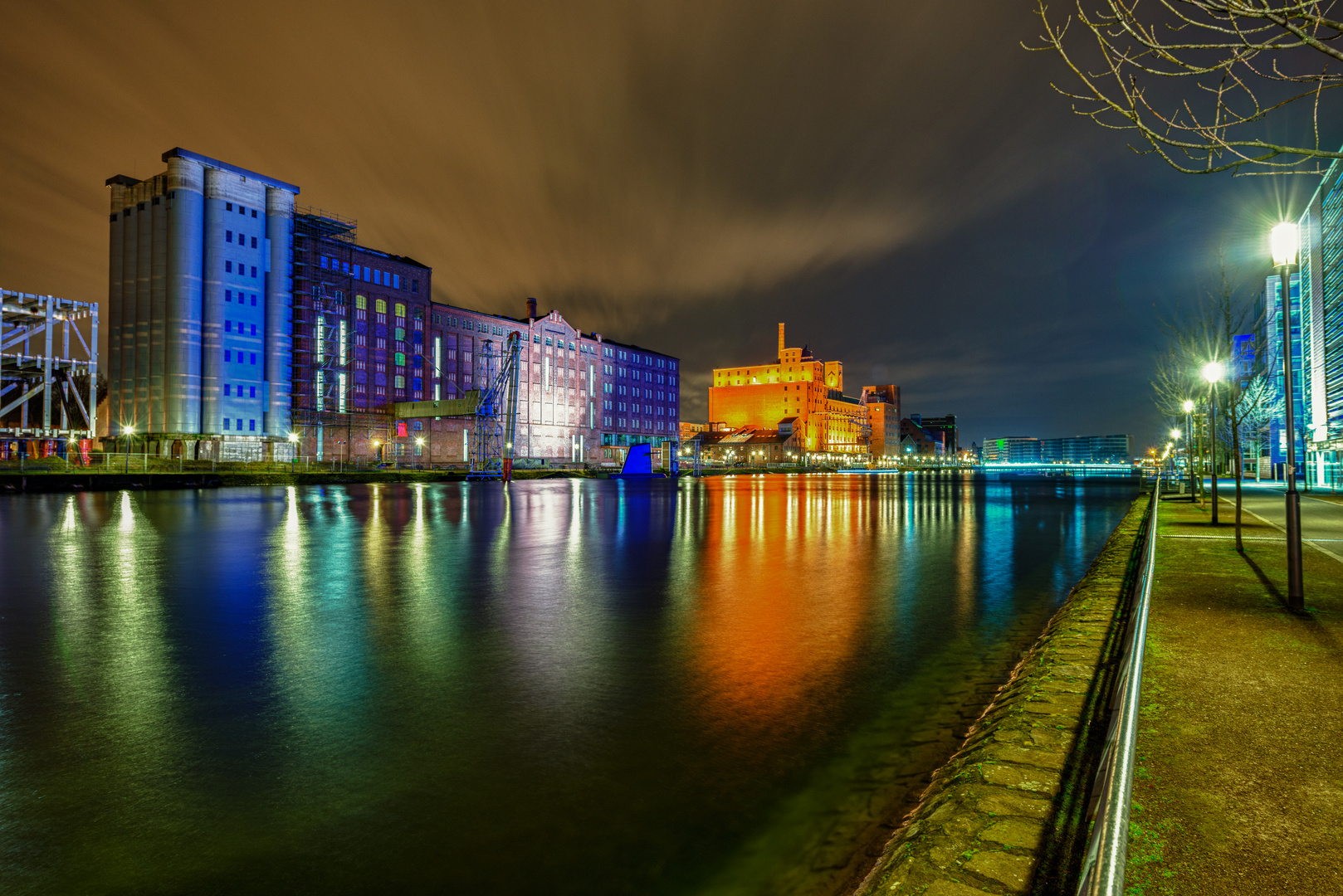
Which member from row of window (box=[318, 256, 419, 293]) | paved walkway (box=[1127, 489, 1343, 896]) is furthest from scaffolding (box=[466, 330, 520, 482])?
paved walkway (box=[1127, 489, 1343, 896])

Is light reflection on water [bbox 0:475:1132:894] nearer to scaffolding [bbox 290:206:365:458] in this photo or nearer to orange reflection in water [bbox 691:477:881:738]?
orange reflection in water [bbox 691:477:881:738]

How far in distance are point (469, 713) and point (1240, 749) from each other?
5090mm

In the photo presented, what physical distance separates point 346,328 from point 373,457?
48.5 ft

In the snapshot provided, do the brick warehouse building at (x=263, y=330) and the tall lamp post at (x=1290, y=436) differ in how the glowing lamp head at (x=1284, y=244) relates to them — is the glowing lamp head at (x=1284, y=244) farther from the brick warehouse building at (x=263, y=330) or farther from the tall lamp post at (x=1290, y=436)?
the brick warehouse building at (x=263, y=330)

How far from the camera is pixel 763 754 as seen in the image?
479 centimetres

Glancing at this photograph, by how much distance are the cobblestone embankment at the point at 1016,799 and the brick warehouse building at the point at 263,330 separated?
7527 centimetres

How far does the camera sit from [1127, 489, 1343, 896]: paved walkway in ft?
9.43

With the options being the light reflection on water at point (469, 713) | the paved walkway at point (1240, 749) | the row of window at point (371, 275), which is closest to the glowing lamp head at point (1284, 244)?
the paved walkway at point (1240, 749)

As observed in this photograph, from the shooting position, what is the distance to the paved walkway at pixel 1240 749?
2873 millimetres

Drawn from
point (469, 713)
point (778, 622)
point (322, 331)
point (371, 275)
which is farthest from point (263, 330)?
point (469, 713)

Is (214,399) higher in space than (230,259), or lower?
lower

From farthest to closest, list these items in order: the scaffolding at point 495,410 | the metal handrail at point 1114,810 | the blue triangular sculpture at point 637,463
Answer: the blue triangular sculpture at point 637,463 < the scaffolding at point 495,410 < the metal handrail at point 1114,810

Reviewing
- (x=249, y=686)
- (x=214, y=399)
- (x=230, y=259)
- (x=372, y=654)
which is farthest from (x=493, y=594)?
(x=230, y=259)

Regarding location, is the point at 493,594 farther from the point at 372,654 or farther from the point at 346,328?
the point at 346,328
